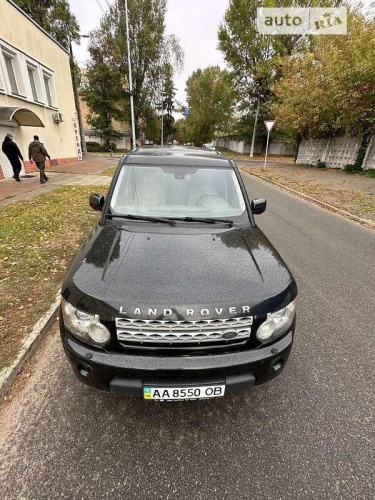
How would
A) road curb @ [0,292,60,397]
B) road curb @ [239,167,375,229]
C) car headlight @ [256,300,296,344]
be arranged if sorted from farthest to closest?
road curb @ [239,167,375,229] < road curb @ [0,292,60,397] < car headlight @ [256,300,296,344]

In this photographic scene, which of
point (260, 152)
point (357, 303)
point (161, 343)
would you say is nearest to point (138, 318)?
point (161, 343)

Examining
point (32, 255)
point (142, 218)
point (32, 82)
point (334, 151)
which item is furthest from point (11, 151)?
point (334, 151)

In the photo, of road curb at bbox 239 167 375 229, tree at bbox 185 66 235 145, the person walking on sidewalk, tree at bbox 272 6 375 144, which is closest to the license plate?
road curb at bbox 239 167 375 229

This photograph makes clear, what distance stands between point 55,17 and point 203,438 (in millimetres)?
27582

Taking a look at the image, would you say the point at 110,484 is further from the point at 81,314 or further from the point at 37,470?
the point at 81,314

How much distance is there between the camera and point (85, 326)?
1.77m

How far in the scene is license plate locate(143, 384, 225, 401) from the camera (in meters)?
1.73

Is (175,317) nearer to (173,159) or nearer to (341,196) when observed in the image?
(173,159)

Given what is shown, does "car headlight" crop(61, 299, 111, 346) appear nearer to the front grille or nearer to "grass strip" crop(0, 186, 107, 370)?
the front grille

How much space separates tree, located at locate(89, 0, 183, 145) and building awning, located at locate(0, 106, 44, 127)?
2295 centimetres

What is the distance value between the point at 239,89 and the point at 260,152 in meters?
9.51

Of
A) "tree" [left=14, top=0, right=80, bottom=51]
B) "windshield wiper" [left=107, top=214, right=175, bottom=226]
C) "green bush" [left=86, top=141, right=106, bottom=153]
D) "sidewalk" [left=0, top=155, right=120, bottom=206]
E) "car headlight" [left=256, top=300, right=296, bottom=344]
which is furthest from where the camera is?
"green bush" [left=86, top=141, right=106, bottom=153]

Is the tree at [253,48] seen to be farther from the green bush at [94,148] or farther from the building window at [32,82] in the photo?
the building window at [32,82]

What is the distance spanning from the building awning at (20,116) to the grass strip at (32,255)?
5.09 meters
